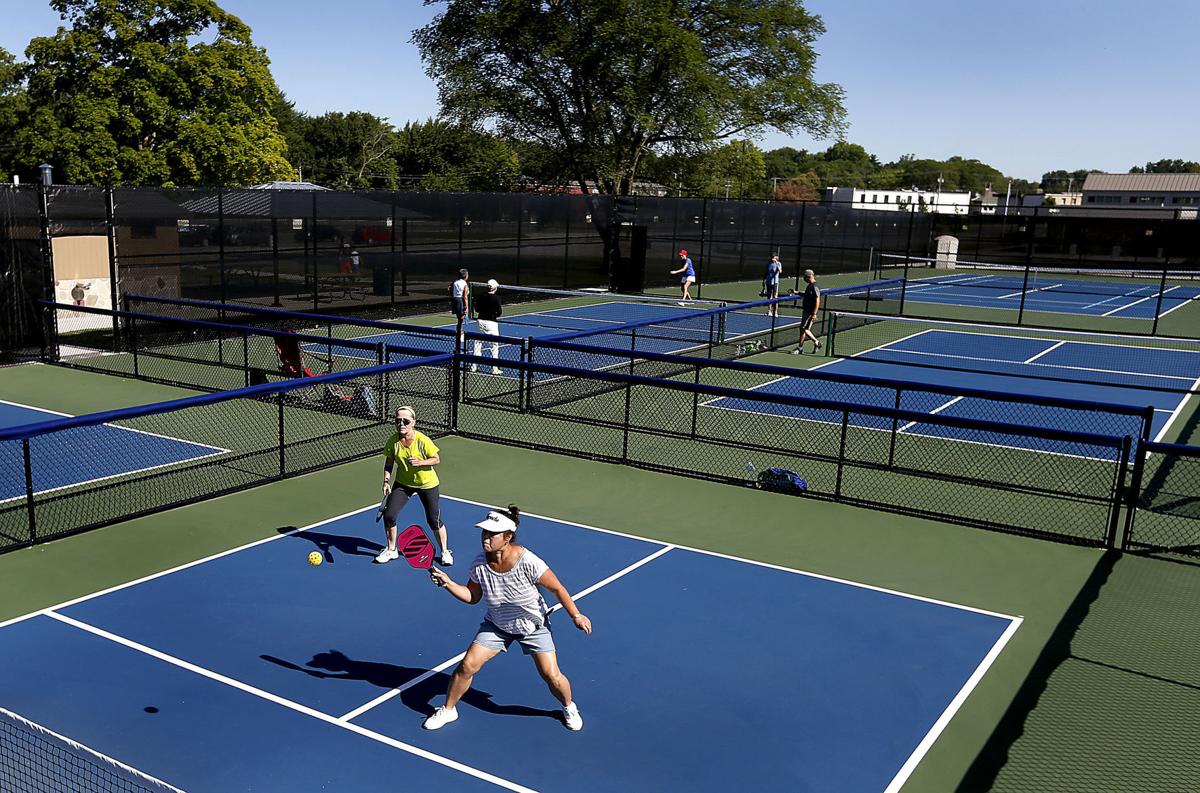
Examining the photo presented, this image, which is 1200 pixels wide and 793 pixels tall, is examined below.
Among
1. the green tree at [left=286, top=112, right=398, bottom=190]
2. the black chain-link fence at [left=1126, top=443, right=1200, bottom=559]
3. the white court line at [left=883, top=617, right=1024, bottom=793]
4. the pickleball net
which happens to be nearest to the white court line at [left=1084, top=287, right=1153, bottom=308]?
the black chain-link fence at [left=1126, top=443, right=1200, bottom=559]

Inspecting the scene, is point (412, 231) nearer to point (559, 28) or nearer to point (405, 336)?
point (405, 336)

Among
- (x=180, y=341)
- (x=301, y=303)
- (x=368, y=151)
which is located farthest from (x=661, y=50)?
(x=368, y=151)

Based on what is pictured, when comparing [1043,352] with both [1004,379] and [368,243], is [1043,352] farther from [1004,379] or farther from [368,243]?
[368,243]

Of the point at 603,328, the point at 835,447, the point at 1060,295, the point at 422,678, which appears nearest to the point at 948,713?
the point at 422,678

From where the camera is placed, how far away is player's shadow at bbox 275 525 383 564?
426 inches

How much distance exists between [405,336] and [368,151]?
3294 inches

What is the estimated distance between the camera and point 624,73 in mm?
51094

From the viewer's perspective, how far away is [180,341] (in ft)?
74.3

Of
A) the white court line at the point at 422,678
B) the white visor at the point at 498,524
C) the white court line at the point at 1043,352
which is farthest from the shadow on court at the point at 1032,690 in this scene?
the white court line at the point at 1043,352

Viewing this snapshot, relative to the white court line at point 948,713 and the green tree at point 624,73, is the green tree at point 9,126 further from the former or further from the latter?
the white court line at point 948,713

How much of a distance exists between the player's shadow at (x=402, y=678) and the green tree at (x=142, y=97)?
44.6 meters

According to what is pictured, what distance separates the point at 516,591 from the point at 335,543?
4.72m

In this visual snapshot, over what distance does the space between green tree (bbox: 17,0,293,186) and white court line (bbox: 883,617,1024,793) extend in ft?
154

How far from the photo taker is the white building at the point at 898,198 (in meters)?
71.4
